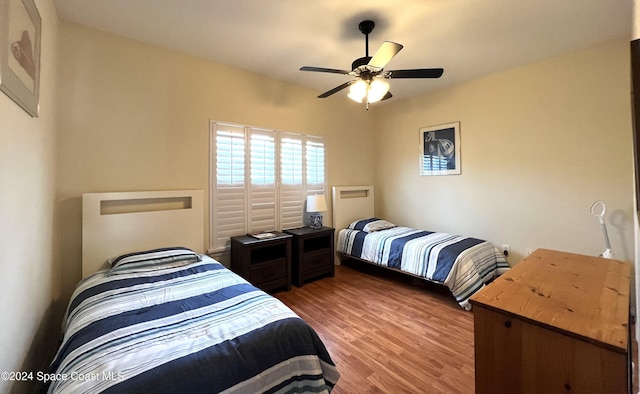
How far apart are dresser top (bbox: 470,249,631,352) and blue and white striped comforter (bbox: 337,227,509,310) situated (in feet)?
3.91

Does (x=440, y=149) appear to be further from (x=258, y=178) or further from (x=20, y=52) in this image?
(x=20, y=52)

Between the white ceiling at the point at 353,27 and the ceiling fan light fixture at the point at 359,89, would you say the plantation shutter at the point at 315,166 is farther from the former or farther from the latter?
the ceiling fan light fixture at the point at 359,89

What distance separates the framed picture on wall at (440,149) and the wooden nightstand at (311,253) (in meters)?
1.81

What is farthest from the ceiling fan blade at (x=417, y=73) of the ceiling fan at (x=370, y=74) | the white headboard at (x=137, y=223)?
the white headboard at (x=137, y=223)

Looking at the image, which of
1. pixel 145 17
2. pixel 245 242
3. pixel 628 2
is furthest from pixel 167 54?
pixel 628 2

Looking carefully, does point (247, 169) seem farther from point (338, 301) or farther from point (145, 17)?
point (338, 301)

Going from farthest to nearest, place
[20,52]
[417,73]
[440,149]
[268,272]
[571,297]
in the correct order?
[440,149], [268,272], [417,73], [20,52], [571,297]

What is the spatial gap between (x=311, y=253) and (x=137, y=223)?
74.9 inches

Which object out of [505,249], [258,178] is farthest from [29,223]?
[505,249]

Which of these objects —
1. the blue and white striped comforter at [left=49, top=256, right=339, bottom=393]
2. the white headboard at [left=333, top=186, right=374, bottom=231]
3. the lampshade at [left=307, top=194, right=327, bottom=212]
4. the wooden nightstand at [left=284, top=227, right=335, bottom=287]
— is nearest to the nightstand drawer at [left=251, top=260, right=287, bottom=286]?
Answer: the wooden nightstand at [left=284, top=227, right=335, bottom=287]

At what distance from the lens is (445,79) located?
3422mm

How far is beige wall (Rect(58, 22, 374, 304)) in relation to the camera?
7.15ft

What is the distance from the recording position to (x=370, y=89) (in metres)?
2.21

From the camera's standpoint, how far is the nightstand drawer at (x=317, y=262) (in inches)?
129
